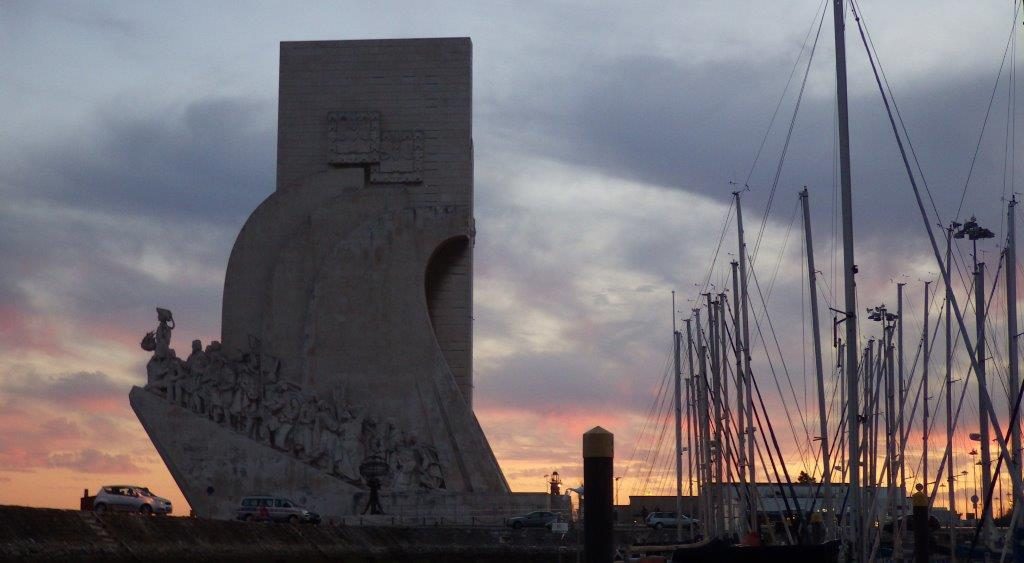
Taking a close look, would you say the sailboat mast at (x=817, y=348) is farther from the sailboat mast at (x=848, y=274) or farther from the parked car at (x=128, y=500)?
the parked car at (x=128, y=500)

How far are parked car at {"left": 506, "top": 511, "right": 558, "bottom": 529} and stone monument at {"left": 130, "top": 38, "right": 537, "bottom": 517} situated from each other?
1156 mm

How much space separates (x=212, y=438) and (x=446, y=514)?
19.6ft

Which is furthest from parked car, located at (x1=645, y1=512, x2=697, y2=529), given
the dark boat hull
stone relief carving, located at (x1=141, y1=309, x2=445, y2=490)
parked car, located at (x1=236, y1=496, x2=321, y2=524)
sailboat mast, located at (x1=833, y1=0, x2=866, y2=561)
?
sailboat mast, located at (x1=833, y1=0, x2=866, y2=561)

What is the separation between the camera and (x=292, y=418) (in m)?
37.0

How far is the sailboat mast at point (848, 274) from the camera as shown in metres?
17.3

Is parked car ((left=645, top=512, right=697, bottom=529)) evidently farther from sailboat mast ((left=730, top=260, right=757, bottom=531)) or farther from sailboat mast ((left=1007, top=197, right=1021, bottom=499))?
sailboat mast ((left=1007, top=197, right=1021, bottom=499))

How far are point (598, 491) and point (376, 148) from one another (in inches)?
1167

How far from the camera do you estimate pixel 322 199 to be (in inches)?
1590

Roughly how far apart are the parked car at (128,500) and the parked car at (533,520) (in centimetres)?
880

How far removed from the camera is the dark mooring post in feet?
39.1

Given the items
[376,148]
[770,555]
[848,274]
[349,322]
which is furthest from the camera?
[376,148]

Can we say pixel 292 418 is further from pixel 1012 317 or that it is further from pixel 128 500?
pixel 1012 317

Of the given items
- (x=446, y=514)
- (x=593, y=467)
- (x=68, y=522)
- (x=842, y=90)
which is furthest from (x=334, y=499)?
(x=593, y=467)

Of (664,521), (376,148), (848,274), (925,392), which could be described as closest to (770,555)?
(848,274)
